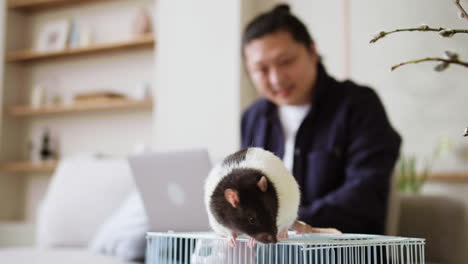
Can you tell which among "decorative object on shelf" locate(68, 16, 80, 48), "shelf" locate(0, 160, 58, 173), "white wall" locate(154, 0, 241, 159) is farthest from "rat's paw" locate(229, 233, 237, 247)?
"decorative object on shelf" locate(68, 16, 80, 48)

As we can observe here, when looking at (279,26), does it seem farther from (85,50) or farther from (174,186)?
(85,50)

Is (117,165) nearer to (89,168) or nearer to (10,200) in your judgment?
(89,168)

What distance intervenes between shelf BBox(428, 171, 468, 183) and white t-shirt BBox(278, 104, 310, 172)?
2.88 feet

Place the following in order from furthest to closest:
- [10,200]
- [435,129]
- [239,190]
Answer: [10,200] → [435,129] → [239,190]

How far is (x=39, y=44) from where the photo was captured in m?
3.65

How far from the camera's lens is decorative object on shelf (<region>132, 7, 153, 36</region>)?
10.8 ft

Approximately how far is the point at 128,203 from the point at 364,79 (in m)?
0.95

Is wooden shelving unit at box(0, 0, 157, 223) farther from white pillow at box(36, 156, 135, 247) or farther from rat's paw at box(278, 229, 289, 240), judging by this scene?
rat's paw at box(278, 229, 289, 240)

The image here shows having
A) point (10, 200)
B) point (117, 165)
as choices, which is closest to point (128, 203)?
point (117, 165)

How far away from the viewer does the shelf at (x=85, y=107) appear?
324 centimetres

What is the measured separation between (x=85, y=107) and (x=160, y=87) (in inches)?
24.0

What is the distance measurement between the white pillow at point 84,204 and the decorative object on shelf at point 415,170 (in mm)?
1116

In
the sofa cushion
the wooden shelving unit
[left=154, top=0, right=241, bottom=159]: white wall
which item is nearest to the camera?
the sofa cushion

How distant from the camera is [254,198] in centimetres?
64
